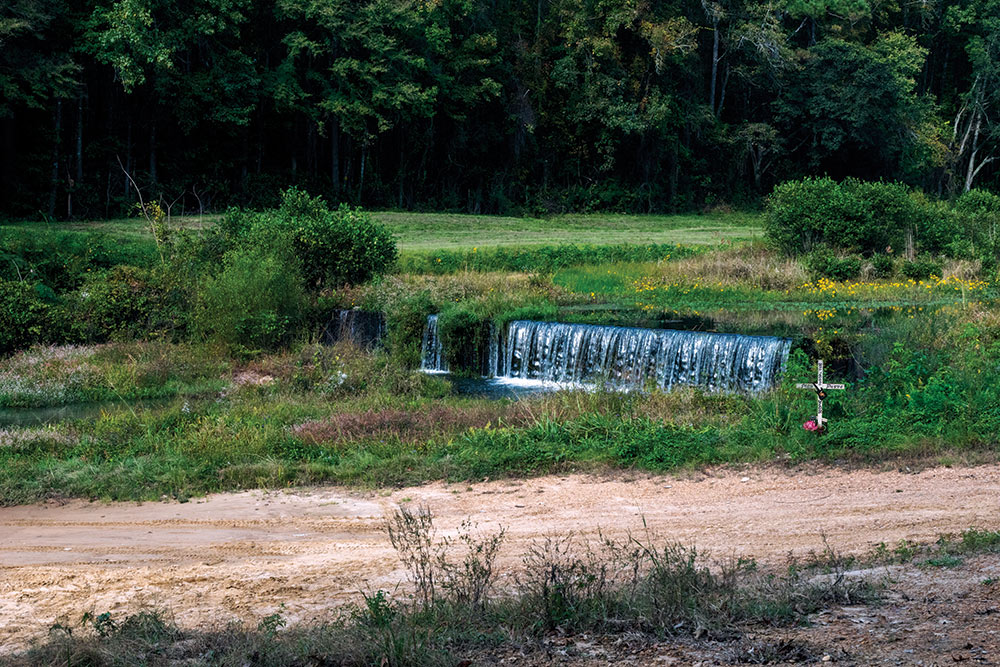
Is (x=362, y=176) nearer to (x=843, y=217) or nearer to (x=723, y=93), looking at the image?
(x=723, y=93)

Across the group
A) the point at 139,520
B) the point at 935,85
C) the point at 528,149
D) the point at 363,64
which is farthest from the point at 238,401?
the point at 935,85

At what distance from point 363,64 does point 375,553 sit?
34027 millimetres

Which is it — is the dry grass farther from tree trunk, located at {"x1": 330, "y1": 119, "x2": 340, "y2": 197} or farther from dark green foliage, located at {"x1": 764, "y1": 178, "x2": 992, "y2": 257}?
tree trunk, located at {"x1": 330, "y1": 119, "x2": 340, "y2": 197}

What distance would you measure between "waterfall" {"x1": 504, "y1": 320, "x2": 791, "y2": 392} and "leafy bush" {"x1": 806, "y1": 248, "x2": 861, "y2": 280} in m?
7.50

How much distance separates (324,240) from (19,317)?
658 centimetres

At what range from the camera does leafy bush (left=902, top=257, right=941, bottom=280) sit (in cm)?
2378

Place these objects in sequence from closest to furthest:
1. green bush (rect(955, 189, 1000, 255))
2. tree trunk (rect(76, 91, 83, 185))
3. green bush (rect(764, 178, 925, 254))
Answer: green bush (rect(764, 178, 925, 254))
green bush (rect(955, 189, 1000, 255))
tree trunk (rect(76, 91, 83, 185))

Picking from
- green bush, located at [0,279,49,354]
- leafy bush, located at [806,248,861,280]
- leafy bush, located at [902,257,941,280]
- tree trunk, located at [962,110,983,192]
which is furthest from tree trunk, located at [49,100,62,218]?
tree trunk, located at [962,110,983,192]

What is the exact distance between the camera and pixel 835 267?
2394cm

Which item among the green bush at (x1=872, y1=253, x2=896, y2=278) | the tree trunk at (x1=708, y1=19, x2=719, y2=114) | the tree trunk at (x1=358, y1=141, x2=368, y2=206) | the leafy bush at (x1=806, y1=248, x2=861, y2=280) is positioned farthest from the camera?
the tree trunk at (x1=708, y1=19, x2=719, y2=114)

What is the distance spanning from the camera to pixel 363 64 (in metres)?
40.0

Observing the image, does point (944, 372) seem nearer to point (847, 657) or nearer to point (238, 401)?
point (847, 657)

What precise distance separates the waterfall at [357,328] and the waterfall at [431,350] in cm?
101

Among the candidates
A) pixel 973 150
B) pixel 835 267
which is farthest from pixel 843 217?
pixel 973 150
